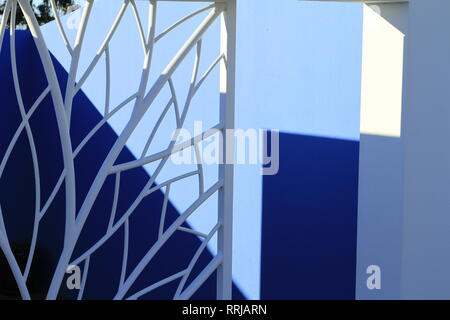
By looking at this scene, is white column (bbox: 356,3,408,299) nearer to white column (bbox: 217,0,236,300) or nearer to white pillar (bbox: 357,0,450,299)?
white pillar (bbox: 357,0,450,299)

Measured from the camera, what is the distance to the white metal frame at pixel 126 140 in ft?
9.48

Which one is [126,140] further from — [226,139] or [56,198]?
[56,198]

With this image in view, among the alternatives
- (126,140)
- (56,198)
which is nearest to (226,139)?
(126,140)

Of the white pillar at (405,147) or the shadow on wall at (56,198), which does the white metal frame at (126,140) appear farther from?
the shadow on wall at (56,198)

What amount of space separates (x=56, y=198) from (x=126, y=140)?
471cm

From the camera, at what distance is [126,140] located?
3029 millimetres

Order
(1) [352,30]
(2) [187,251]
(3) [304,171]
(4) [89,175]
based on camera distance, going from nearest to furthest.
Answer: (1) [352,30] < (3) [304,171] < (2) [187,251] < (4) [89,175]

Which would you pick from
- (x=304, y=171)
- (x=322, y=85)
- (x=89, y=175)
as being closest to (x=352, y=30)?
(x=322, y=85)

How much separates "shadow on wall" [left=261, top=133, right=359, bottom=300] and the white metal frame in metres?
1.29

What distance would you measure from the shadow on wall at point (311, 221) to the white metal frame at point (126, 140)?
1288 mm

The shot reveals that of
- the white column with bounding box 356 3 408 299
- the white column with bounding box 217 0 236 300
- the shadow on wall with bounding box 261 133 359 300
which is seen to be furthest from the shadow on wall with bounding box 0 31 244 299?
the white column with bounding box 356 3 408 299
